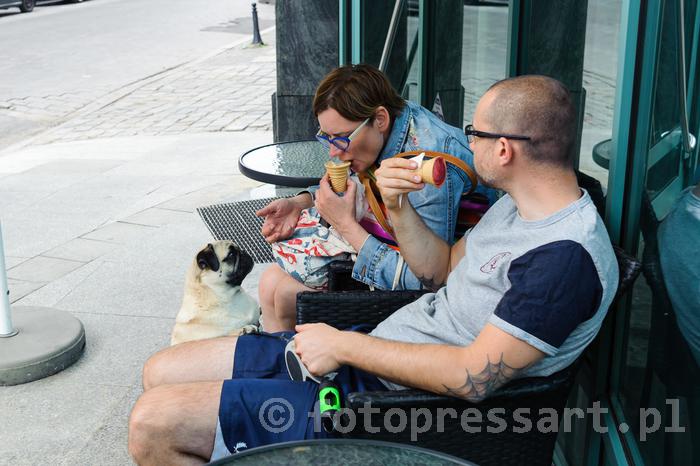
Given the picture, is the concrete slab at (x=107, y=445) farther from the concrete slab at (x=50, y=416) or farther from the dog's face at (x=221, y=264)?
the dog's face at (x=221, y=264)

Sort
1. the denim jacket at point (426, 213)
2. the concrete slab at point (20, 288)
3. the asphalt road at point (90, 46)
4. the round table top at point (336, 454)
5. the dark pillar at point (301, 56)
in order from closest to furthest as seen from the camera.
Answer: the round table top at point (336, 454), the denim jacket at point (426, 213), the concrete slab at point (20, 288), the dark pillar at point (301, 56), the asphalt road at point (90, 46)

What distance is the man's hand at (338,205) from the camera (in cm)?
286

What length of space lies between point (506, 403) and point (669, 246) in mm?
653

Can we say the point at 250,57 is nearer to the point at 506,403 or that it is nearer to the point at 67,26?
the point at 67,26

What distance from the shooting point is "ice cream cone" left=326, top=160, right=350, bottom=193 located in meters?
2.84

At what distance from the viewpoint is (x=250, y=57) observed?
52.4 feet

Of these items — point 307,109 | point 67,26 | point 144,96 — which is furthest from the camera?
point 67,26

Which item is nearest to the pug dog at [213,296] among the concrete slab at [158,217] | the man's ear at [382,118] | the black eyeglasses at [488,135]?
the man's ear at [382,118]

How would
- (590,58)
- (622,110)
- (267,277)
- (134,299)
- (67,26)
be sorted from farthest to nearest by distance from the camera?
1. (67,26)
2. (134,299)
3. (267,277)
4. (590,58)
5. (622,110)

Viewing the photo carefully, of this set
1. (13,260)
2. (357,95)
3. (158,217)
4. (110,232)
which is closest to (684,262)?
(357,95)

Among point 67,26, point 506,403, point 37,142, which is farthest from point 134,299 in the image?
point 67,26

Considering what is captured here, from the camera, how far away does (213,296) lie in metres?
3.34

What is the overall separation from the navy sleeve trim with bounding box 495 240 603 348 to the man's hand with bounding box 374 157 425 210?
0.55 metres

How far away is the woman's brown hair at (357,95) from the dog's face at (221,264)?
0.77m
